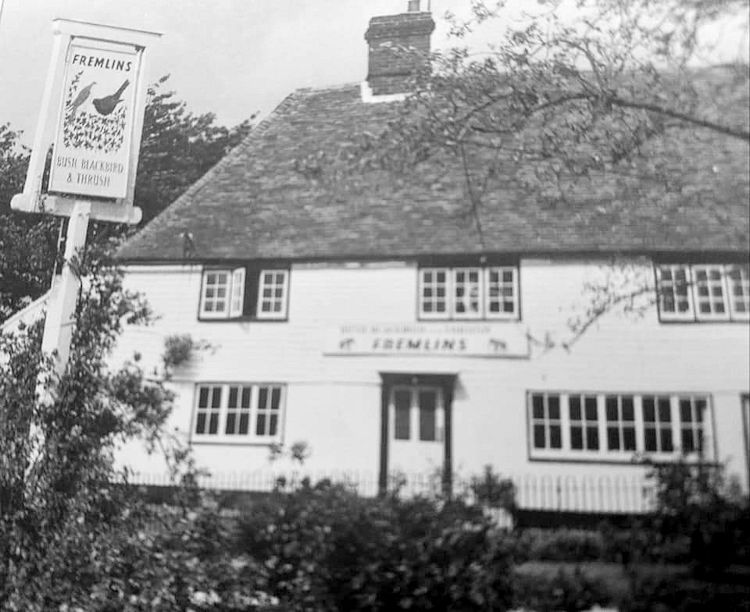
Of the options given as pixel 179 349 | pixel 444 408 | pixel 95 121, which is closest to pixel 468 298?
pixel 444 408

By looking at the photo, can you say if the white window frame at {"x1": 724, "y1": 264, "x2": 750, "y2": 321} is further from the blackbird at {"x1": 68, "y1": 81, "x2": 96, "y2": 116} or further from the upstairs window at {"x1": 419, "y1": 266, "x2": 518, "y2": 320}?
the blackbird at {"x1": 68, "y1": 81, "x2": 96, "y2": 116}

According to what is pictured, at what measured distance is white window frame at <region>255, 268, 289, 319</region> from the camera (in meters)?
2.76

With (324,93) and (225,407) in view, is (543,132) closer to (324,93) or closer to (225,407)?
(324,93)

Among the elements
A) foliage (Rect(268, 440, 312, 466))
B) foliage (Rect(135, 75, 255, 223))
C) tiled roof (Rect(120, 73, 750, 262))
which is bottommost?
foliage (Rect(268, 440, 312, 466))

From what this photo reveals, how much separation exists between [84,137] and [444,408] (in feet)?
7.38

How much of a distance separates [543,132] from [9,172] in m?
2.71

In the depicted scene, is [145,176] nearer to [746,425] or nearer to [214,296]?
[214,296]

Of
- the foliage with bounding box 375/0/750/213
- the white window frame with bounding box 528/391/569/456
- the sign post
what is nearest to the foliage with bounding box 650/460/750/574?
the white window frame with bounding box 528/391/569/456

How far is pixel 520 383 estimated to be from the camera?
2523mm

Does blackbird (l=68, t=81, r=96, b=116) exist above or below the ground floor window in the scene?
above

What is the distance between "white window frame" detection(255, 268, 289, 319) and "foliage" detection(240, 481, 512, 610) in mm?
654

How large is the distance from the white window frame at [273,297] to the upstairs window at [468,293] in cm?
52

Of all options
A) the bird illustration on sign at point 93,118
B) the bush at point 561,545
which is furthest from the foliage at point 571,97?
the bird illustration on sign at point 93,118

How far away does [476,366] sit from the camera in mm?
2562
